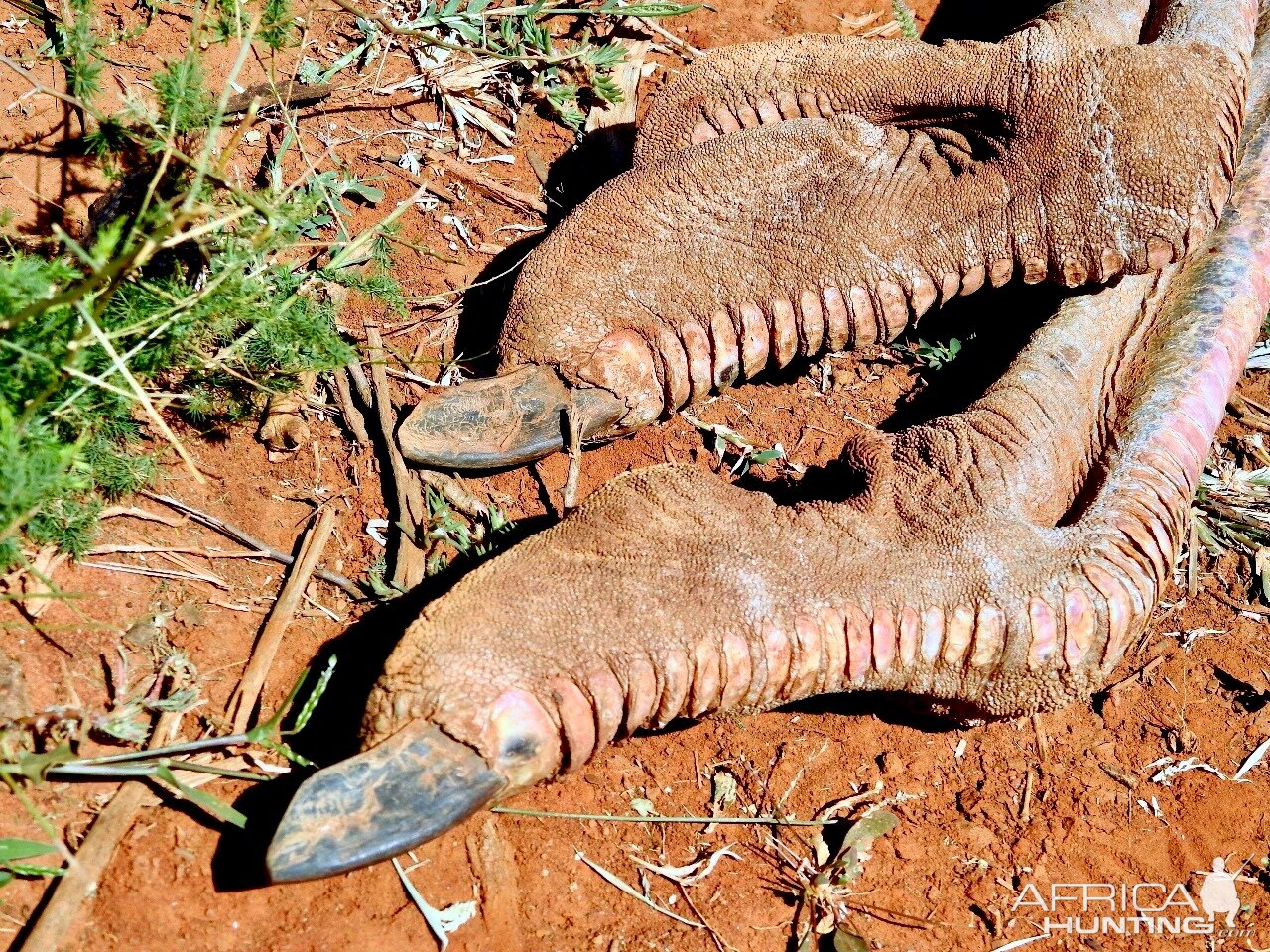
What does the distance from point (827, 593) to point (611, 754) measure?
64cm

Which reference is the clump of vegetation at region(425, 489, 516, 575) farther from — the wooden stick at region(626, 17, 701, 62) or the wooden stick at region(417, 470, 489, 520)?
the wooden stick at region(626, 17, 701, 62)

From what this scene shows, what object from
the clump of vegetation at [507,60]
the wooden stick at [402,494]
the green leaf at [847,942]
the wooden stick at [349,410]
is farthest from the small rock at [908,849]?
the clump of vegetation at [507,60]

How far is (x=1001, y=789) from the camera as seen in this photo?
2.81m

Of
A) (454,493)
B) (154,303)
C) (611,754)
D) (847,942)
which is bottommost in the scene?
(847,942)

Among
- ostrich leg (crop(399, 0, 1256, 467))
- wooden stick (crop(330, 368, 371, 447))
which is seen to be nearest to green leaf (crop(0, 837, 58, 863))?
wooden stick (crop(330, 368, 371, 447))

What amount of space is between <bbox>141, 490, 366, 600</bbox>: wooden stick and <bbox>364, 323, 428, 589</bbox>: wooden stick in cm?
12

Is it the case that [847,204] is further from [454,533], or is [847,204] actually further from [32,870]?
[32,870]

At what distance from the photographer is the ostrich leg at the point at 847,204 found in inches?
112

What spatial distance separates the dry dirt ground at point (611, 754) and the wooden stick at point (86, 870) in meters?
0.03

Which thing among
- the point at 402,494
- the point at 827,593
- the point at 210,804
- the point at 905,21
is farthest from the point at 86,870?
the point at 905,21

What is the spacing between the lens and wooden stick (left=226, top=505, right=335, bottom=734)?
7.73 ft

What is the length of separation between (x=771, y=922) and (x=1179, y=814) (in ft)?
3.97

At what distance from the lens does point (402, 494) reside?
2678 millimetres

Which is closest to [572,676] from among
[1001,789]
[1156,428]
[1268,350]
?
[1001,789]
